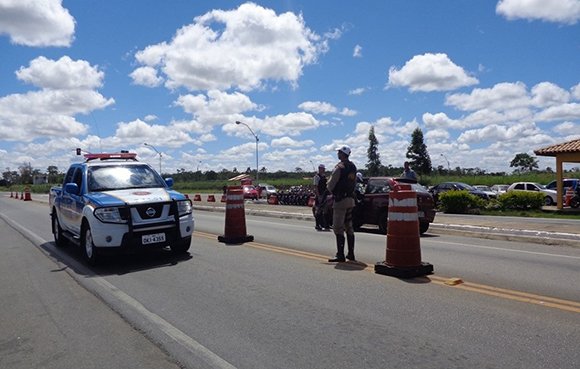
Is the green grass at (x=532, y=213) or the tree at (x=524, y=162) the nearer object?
the green grass at (x=532, y=213)

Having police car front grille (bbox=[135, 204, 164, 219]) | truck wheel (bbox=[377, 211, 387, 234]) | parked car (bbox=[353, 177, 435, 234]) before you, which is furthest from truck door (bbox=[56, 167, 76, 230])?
truck wheel (bbox=[377, 211, 387, 234])

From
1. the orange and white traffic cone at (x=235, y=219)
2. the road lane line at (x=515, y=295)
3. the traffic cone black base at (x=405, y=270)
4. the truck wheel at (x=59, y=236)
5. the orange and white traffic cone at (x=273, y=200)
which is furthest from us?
the orange and white traffic cone at (x=273, y=200)

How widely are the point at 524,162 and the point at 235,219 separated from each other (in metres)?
126

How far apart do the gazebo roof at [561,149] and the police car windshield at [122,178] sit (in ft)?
74.9

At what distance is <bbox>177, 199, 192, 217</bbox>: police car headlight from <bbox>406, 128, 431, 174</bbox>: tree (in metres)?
67.6

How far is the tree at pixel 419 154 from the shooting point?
2968 inches

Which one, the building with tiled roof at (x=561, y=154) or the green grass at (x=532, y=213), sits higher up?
the building with tiled roof at (x=561, y=154)

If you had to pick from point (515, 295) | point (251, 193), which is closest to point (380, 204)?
point (515, 295)

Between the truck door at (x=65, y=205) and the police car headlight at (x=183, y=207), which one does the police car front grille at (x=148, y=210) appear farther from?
the truck door at (x=65, y=205)

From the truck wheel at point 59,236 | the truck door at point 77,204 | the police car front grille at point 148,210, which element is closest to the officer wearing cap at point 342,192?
the police car front grille at point 148,210

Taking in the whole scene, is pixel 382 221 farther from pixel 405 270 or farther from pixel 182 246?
pixel 405 270

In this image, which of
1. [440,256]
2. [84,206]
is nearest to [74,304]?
[84,206]

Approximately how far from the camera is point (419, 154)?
7544 cm

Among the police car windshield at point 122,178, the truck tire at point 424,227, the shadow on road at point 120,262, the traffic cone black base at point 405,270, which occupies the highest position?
the police car windshield at point 122,178
